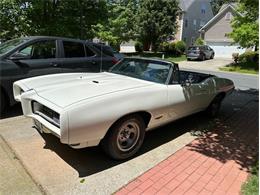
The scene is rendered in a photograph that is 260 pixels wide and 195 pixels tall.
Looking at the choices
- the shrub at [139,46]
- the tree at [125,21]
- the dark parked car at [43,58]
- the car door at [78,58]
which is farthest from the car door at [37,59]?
the shrub at [139,46]

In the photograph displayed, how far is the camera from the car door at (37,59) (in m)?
5.73

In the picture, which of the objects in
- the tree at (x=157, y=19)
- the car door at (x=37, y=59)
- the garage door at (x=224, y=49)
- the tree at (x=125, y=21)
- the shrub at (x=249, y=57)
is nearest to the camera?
the car door at (x=37, y=59)

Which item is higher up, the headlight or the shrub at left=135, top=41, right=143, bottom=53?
the shrub at left=135, top=41, right=143, bottom=53

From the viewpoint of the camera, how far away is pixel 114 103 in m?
3.50

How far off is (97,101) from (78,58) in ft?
11.9

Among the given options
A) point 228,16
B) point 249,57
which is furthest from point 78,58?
point 228,16

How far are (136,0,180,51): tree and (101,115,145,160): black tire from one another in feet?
90.0

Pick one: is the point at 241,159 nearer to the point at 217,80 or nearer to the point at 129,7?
the point at 217,80

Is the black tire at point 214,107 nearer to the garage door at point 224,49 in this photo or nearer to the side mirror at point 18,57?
the side mirror at point 18,57

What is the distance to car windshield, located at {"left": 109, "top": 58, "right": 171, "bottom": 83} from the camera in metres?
4.55

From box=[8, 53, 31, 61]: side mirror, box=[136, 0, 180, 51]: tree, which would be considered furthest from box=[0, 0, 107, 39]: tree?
box=[136, 0, 180, 51]: tree

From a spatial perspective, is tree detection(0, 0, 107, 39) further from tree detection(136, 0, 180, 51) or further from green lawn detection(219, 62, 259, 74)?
tree detection(136, 0, 180, 51)

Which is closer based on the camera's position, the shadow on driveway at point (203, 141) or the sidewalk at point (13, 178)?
the sidewalk at point (13, 178)

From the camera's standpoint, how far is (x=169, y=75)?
455cm
